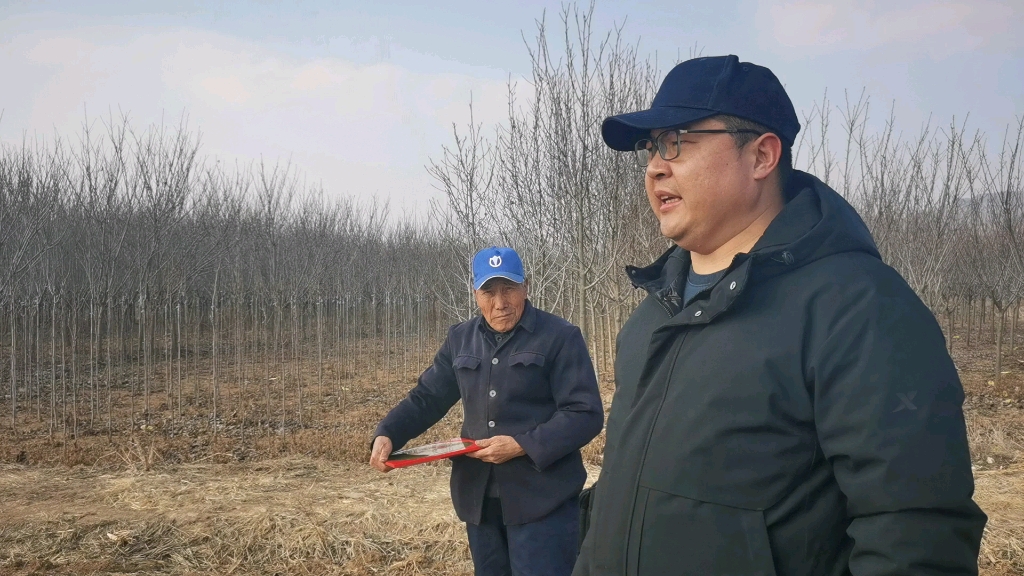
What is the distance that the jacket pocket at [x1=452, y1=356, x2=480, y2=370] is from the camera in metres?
2.94

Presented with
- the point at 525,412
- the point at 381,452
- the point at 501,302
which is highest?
the point at 501,302

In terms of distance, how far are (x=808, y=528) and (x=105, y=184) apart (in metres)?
11.6

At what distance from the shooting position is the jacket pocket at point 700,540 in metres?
1.29

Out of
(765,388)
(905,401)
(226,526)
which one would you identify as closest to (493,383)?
(765,388)

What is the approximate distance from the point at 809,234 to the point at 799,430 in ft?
1.13

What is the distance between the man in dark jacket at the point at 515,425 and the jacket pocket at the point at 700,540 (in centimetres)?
126

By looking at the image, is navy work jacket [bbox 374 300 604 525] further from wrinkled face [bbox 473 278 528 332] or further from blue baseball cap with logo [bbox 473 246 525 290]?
blue baseball cap with logo [bbox 473 246 525 290]

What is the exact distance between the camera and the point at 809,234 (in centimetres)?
135

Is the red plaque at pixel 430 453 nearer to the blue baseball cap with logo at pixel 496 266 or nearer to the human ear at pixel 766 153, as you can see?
the blue baseball cap with logo at pixel 496 266

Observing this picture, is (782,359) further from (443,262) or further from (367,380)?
(443,262)

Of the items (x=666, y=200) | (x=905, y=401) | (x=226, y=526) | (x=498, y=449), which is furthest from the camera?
(x=226, y=526)

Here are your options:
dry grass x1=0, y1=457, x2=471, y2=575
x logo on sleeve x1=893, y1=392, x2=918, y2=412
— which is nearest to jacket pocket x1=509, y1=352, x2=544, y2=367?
x logo on sleeve x1=893, y1=392, x2=918, y2=412

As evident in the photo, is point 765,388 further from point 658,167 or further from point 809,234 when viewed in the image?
point 658,167

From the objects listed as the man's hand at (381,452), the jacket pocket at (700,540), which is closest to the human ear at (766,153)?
the jacket pocket at (700,540)
